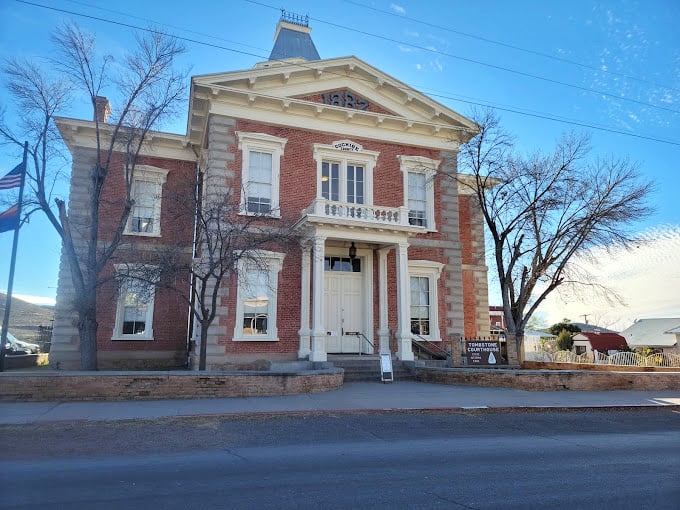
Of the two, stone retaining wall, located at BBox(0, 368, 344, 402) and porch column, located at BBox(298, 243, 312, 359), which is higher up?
porch column, located at BBox(298, 243, 312, 359)

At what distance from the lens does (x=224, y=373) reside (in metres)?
12.3

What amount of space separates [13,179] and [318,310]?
9.76 meters

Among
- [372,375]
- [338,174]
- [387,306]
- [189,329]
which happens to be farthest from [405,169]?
[189,329]

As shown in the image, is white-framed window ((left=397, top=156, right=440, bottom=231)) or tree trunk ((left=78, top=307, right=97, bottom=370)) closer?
tree trunk ((left=78, top=307, right=97, bottom=370))

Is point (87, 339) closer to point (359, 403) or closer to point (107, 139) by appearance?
point (107, 139)

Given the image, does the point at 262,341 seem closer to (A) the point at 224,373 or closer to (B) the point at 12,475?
(A) the point at 224,373

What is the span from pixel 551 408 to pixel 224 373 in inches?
308

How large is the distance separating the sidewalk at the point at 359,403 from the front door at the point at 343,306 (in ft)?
10.9

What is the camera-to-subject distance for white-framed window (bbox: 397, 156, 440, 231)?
20359 millimetres

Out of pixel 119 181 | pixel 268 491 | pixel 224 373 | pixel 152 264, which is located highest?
pixel 119 181

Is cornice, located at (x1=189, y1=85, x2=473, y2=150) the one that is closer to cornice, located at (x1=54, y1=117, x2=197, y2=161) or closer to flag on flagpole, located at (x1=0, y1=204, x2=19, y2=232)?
cornice, located at (x1=54, y1=117, x2=197, y2=161)

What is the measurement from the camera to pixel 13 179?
14.7 metres

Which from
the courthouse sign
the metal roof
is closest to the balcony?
the courthouse sign

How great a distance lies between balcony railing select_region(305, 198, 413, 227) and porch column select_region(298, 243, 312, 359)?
4.79 feet
